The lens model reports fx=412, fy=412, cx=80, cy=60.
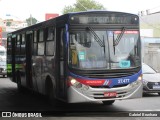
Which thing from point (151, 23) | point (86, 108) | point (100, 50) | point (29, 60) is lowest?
point (86, 108)

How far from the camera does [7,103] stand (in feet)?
48.0

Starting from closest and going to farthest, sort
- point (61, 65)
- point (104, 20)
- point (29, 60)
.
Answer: point (104, 20), point (61, 65), point (29, 60)

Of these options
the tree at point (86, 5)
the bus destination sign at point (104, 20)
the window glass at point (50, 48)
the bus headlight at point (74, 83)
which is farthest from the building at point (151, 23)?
the bus headlight at point (74, 83)

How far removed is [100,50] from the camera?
37.9ft

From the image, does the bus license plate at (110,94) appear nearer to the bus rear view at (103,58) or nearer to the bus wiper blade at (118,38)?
the bus rear view at (103,58)

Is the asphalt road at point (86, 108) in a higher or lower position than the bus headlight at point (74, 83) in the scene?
lower

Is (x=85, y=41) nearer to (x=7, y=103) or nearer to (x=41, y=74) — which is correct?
(x=41, y=74)

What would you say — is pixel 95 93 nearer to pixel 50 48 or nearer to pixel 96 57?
pixel 96 57

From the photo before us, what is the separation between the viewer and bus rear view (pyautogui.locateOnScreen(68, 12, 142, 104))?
11.3 m

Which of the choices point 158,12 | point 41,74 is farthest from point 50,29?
point 158,12

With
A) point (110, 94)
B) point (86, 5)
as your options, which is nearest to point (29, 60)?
point (110, 94)

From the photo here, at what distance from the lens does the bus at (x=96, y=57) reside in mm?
11367

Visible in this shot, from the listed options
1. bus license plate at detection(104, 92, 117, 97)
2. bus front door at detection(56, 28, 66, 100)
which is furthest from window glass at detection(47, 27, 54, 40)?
bus license plate at detection(104, 92, 117, 97)

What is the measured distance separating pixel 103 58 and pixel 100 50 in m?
0.24
